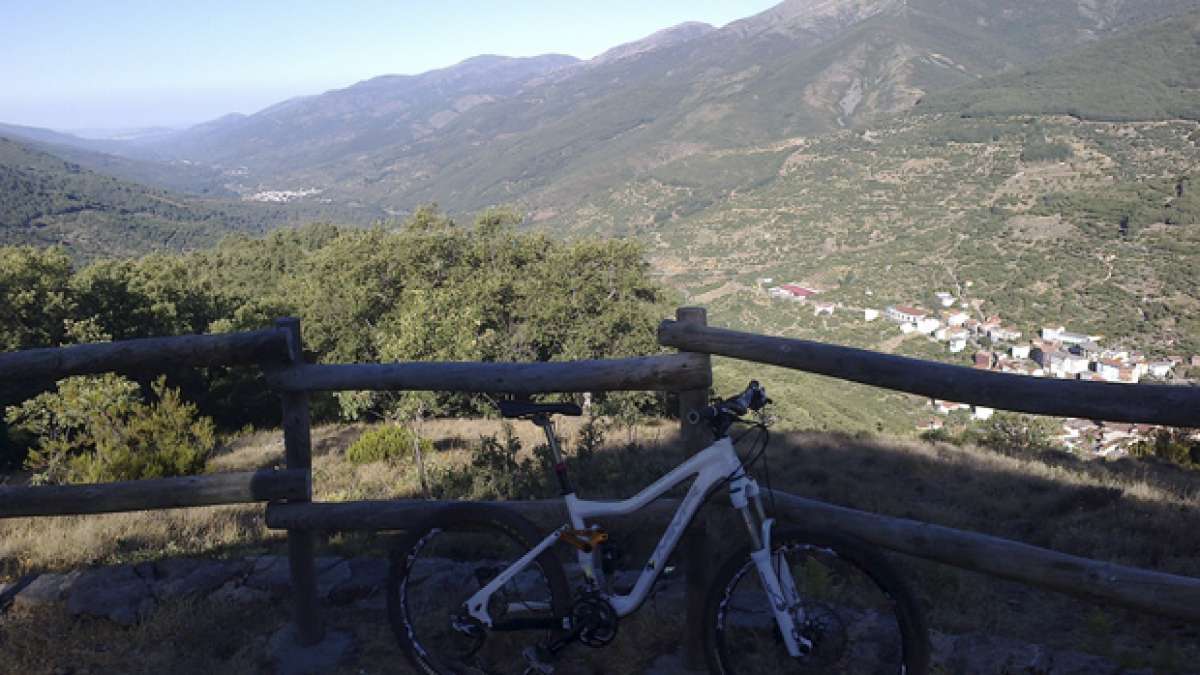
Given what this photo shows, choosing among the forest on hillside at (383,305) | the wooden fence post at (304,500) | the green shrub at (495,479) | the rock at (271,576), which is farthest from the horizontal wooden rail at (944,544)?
the forest on hillside at (383,305)

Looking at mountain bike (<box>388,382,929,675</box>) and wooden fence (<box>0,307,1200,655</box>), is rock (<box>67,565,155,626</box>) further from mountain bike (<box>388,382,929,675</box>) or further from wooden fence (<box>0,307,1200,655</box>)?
mountain bike (<box>388,382,929,675</box>)

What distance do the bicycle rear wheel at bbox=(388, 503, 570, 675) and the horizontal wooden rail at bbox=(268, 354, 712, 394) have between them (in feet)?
1.83

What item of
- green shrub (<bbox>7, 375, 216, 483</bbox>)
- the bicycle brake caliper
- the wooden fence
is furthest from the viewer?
green shrub (<bbox>7, 375, 216, 483</bbox>)

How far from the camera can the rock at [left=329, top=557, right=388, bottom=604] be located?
14.1 feet

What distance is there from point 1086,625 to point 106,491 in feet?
16.3

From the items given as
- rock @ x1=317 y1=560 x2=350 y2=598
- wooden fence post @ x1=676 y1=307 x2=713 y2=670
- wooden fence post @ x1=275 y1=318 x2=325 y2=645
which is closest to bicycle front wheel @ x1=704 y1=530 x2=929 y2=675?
wooden fence post @ x1=676 y1=307 x2=713 y2=670

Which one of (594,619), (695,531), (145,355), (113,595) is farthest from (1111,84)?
(113,595)

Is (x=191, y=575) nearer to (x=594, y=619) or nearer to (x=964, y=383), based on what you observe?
(x=594, y=619)

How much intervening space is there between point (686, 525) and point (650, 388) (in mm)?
663

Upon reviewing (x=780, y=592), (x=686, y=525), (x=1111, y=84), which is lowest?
(x=780, y=592)

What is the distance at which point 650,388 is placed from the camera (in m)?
3.33

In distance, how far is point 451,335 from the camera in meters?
18.3

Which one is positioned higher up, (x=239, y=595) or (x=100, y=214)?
(x=239, y=595)

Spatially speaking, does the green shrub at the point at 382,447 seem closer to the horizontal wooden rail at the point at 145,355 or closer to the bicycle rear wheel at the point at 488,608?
the horizontal wooden rail at the point at 145,355
